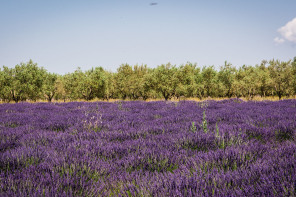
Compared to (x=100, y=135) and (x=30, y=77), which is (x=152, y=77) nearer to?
(x=30, y=77)

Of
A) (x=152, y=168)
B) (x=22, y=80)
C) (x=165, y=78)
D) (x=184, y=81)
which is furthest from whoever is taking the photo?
(x=184, y=81)

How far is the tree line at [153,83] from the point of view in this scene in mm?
21578

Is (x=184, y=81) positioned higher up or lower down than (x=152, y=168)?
higher up

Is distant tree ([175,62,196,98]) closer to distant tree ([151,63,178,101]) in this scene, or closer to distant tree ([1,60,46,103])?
distant tree ([151,63,178,101])

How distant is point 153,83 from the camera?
82.2ft

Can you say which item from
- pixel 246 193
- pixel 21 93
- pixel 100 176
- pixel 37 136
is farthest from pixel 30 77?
pixel 246 193

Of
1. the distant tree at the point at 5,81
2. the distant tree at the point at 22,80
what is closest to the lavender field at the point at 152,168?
the distant tree at the point at 22,80

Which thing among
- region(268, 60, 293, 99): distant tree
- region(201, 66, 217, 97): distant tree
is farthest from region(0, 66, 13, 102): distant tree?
region(268, 60, 293, 99): distant tree

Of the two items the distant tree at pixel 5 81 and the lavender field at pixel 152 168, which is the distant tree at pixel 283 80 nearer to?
the lavender field at pixel 152 168

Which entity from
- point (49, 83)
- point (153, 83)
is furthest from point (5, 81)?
point (153, 83)

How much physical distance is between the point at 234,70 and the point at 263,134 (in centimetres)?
2497

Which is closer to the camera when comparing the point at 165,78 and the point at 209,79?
the point at 165,78

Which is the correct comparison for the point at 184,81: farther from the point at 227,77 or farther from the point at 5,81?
the point at 5,81

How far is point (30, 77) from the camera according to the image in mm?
21016
